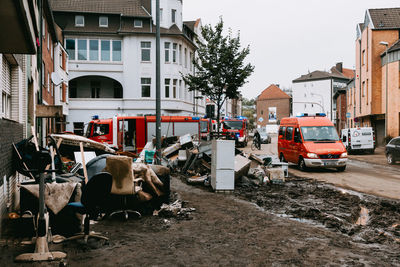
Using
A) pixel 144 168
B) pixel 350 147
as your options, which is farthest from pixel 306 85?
pixel 144 168

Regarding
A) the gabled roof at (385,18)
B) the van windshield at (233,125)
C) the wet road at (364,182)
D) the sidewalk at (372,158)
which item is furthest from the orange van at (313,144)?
the gabled roof at (385,18)

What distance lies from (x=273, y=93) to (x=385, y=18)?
267ft

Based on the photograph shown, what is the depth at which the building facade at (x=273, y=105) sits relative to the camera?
388ft

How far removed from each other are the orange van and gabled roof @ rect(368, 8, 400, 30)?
78.0ft

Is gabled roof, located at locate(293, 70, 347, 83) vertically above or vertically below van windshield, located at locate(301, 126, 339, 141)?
above

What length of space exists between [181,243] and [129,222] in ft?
6.25

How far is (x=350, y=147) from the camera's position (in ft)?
103

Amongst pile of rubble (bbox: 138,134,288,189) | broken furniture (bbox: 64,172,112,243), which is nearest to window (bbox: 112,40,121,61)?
pile of rubble (bbox: 138,134,288,189)

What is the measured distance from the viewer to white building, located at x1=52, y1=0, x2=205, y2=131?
39750 mm

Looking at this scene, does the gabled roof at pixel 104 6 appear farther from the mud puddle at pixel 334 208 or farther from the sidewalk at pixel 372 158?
the mud puddle at pixel 334 208

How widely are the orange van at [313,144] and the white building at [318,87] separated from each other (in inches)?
3129

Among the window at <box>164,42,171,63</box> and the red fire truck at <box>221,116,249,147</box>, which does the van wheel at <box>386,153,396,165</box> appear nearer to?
the red fire truck at <box>221,116,249,147</box>

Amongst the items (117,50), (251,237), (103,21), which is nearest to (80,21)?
(103,21)

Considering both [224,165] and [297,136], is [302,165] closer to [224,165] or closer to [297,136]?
[297,136]
